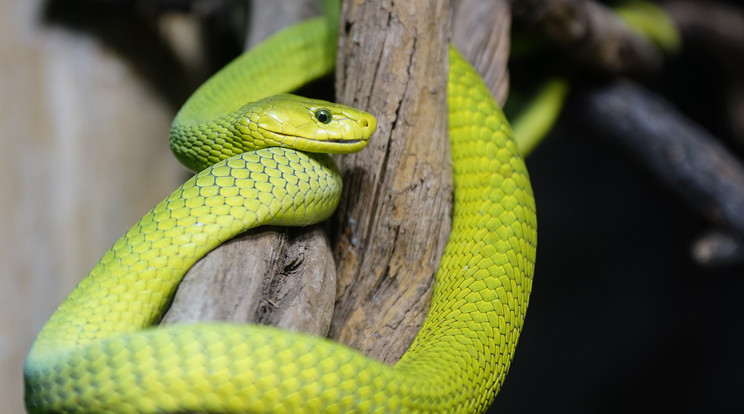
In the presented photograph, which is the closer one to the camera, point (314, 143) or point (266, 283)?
point (266, 283)

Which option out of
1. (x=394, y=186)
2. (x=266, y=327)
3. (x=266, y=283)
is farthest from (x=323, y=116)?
(x=266, y=327)

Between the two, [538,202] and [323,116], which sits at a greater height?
[323,116]

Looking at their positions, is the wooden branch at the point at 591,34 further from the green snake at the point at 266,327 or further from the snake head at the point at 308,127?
the snake head at the point at 308,127

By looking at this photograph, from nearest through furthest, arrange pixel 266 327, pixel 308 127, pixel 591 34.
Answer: pixel 266 327 < pixel 308 127 < pixel 591 34

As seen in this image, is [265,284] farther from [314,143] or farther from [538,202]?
[538,202]

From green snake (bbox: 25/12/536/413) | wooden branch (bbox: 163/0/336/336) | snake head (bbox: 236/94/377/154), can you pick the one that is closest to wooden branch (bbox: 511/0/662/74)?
green snake (bbox: 25/12/536/413)

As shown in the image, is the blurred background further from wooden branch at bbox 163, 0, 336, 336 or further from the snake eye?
wooden branch at bbox 163, 0, 336, 336

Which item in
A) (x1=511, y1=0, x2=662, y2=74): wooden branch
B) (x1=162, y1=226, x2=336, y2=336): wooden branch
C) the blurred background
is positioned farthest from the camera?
the blurred background

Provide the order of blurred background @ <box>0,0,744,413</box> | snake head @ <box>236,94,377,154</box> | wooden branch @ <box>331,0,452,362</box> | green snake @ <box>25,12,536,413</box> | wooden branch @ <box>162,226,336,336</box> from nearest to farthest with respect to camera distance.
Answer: green snake @ <box>25,12,536,413</box> → wooden branch @ <box>162,226,336,336</box> → snake head @ <box>236,94,377,154</box> → wooden branch @ <box>331,0,452,362</box> → blurred background @ <box>0,0,744,413</box>
